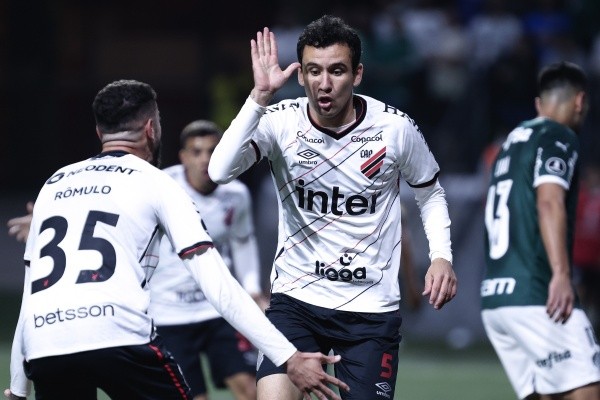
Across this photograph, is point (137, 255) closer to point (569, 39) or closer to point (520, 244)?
point (520, 244)

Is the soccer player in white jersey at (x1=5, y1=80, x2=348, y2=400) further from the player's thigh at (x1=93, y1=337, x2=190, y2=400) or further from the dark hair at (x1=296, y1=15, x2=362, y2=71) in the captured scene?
the dark hair at (x1=296, y1=15, x2=362, y2=71)

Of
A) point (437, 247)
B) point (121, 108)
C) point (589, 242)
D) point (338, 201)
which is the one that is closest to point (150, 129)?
point (121, 108)

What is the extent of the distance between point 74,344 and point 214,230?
359 cm

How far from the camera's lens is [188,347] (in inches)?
328

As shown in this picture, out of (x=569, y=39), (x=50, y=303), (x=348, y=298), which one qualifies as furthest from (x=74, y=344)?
(x=569, y=39)

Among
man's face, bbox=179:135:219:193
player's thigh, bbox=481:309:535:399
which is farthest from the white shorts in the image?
man's face, bbox=179:135:219:193

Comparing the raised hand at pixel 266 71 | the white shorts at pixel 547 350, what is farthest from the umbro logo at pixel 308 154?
the white shorts at pixel 547 350

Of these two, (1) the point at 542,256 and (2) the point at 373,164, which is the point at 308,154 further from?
(1) the point at 542,256

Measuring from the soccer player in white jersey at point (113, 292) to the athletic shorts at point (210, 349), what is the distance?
2.99 m

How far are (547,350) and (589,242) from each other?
24.9 feet

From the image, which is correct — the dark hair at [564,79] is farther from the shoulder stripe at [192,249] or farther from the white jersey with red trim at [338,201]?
the shoulder stripe at [192,249]

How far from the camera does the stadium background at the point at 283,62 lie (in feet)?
48.3

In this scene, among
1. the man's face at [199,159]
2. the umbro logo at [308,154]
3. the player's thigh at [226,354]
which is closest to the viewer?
the umbro logo at [308,154]

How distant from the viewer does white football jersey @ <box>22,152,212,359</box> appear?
16.7 ft
